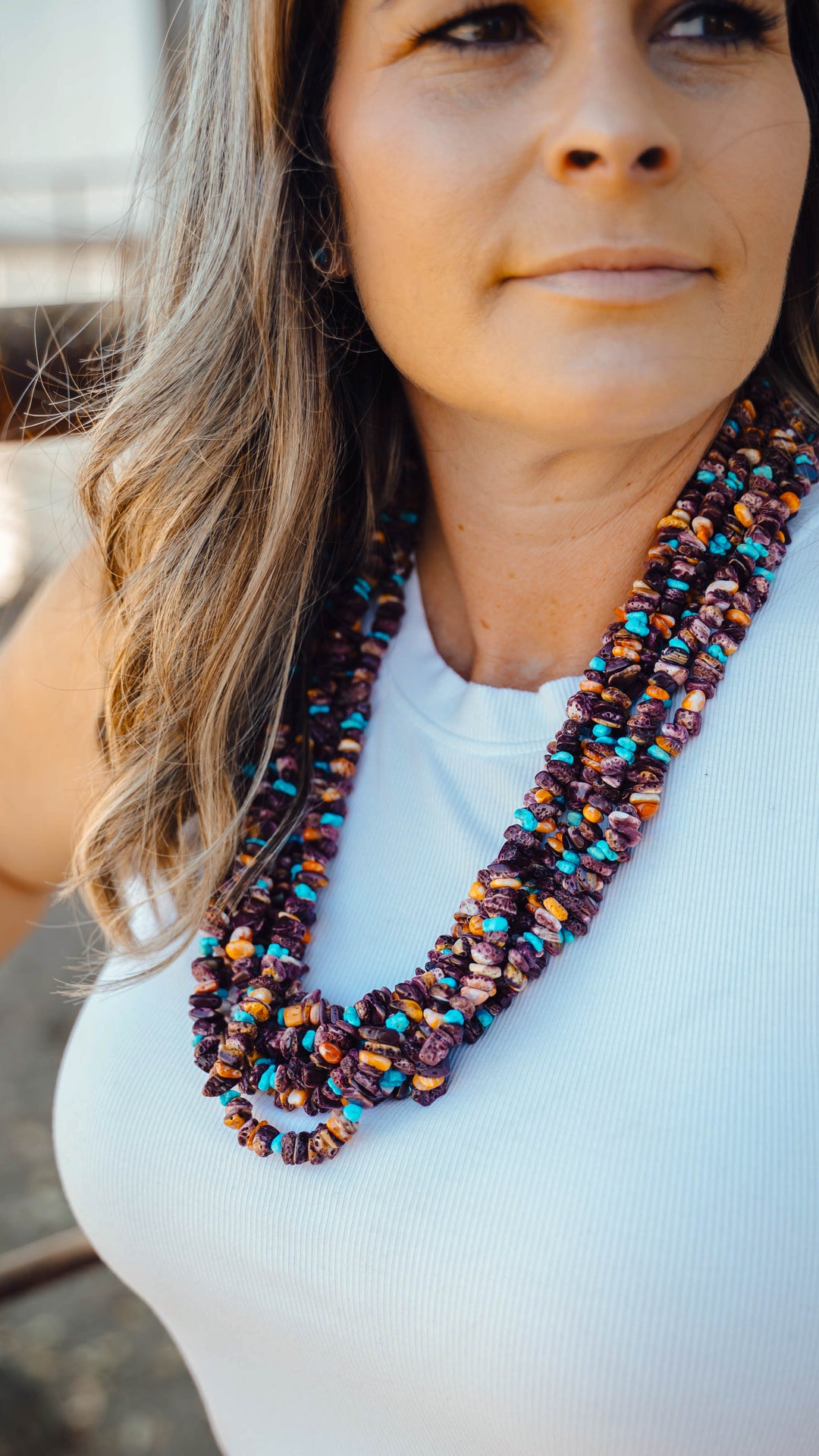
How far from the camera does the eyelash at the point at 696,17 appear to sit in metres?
1.00

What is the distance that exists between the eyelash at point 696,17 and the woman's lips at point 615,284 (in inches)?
8.6

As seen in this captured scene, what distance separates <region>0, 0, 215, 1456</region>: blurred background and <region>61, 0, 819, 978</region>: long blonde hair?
0.35ft

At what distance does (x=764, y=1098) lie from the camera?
2.87 feet

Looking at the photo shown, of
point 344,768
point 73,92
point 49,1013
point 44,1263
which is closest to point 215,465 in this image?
point 344,768

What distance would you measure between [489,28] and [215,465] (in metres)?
0.51

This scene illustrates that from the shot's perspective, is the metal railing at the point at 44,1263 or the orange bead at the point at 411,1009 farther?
the metal railing at the point at 44,1263

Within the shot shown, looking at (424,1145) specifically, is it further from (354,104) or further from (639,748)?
(354,104)

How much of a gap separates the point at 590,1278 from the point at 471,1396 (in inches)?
6.1

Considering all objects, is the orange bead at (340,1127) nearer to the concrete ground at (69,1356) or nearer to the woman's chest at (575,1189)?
the woman's chest at (575,1189)

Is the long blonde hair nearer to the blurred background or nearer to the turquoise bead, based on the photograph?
the blurred background

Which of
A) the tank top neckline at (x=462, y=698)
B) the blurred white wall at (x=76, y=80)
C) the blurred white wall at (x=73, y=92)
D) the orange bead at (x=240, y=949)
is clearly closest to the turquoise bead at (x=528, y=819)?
the tank top neckline at (x=462, y=698)

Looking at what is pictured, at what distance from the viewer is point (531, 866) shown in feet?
3.49

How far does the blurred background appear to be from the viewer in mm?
1516

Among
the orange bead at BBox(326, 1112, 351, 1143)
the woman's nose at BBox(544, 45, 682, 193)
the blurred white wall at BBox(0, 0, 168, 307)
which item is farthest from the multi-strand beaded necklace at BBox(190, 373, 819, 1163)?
the blurred white wall at BBox(0, 0, 168, 307)
